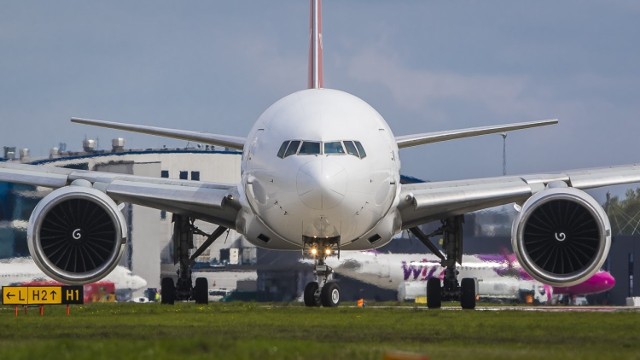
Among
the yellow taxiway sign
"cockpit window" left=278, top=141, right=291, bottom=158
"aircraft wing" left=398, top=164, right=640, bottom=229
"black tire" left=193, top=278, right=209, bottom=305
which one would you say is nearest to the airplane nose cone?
"cockpit window" left=278, top=141, right=291, bottom=158

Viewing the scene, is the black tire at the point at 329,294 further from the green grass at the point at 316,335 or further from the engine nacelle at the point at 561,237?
the engine nacelle at the point at 561,237

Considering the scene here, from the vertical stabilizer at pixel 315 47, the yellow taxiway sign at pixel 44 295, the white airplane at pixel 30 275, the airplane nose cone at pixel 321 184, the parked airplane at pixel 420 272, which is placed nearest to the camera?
the airplane nose cone at pixel 321 184

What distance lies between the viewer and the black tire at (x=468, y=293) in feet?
106

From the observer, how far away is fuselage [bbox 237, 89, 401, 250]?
2822cm

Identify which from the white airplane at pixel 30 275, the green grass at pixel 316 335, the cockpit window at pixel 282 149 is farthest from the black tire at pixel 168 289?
Answer: the white airplane at pixel 30 275

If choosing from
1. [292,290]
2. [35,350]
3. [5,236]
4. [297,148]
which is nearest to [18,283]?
[5,236]

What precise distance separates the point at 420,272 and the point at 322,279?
30553mm

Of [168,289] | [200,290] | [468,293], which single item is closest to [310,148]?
[468,293]

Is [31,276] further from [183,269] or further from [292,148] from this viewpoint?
[292,148]

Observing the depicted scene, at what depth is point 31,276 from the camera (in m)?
56.4

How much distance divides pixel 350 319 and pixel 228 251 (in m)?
52.5

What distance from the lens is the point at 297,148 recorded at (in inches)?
1133

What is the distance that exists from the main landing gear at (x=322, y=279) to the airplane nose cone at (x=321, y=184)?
6.57ft

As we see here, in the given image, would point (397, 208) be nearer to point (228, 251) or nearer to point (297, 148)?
point (297, 148)
